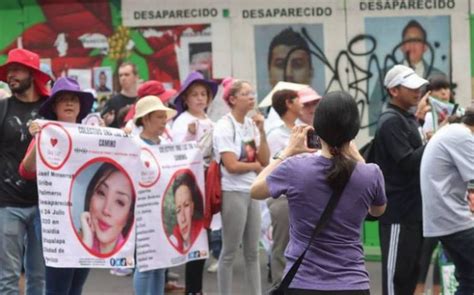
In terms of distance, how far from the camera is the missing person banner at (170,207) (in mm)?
8328

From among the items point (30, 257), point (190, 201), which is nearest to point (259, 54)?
point (190, 201)

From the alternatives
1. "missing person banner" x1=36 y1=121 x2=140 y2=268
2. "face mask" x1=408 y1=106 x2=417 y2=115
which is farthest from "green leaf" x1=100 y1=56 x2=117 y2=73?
"face mask" x1=408 y1=106 x2=417 y2=115

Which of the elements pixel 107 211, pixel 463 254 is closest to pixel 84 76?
pixel 107 211

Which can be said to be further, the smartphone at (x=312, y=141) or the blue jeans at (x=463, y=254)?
the blue jeans at (x=463, y=254)

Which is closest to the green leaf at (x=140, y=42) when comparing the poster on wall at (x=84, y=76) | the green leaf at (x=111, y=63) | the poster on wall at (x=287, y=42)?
the green leaf at (x=111, y=63)

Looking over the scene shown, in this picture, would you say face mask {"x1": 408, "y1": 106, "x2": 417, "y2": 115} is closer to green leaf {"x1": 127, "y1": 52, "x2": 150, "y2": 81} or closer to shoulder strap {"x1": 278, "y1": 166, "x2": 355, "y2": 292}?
shoulder strap {"x1": 278, "y1": 166, "x2": 355, "y2": 292}

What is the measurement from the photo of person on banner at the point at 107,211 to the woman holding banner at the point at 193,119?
1.54 metres

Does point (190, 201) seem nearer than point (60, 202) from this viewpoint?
No

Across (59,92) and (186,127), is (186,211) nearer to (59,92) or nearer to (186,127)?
(186,127)

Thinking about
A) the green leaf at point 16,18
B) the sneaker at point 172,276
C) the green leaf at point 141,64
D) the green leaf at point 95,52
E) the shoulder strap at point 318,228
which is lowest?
the sneaker at point 172,276

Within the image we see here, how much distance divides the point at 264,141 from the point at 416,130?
4.51 ft

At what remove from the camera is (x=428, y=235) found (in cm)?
764

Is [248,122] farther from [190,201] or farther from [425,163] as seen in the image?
[425,163]

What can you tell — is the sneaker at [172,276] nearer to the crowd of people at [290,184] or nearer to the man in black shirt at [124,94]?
the crowd of people at [290,184]
